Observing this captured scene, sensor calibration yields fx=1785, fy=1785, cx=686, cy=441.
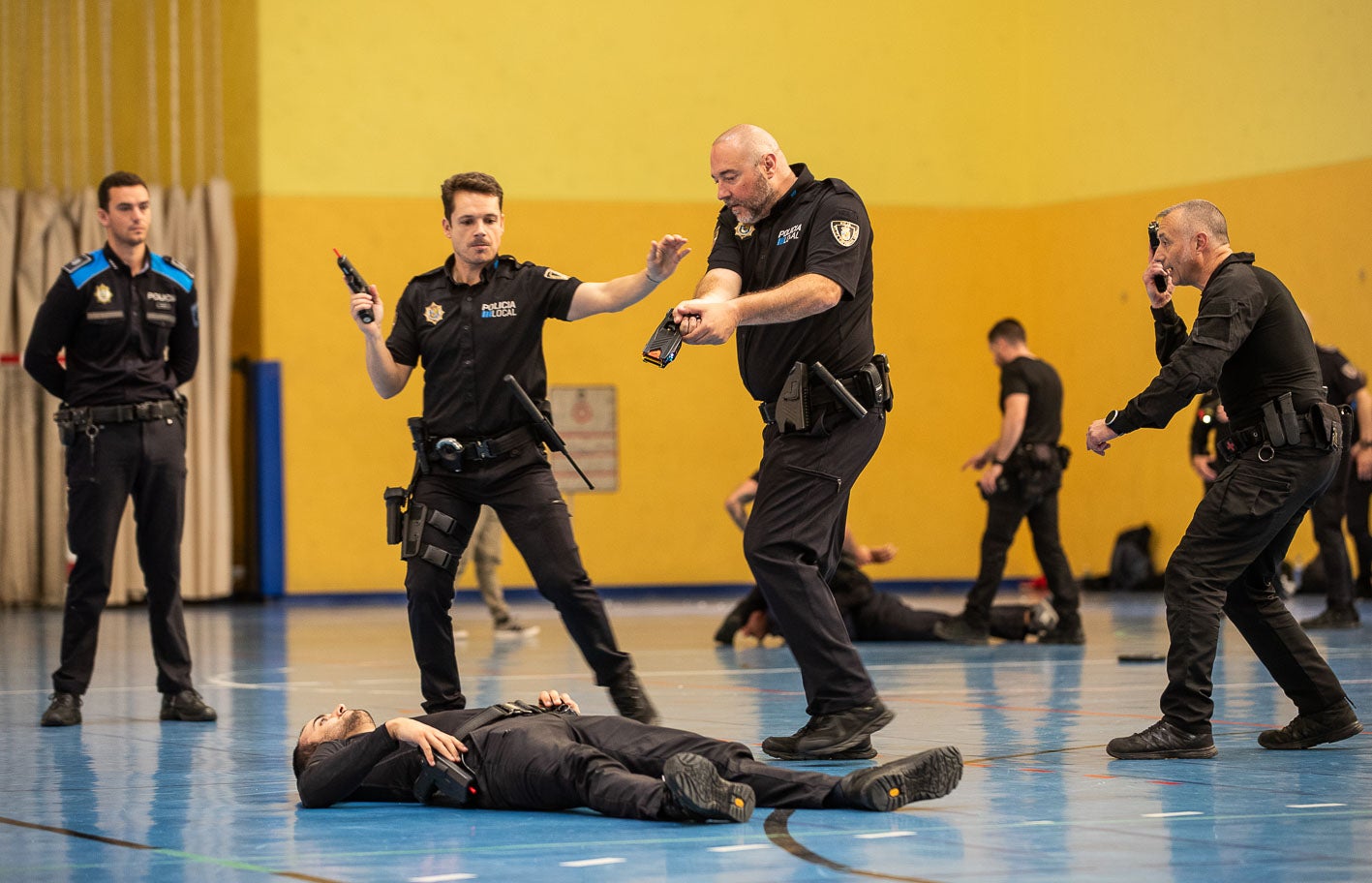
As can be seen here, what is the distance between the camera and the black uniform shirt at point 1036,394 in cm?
1137

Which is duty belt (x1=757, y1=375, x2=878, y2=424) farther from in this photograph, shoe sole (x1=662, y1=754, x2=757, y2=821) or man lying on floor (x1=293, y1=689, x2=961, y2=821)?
shoe sole (x1=662, y1=754, x2=757, y2=821)

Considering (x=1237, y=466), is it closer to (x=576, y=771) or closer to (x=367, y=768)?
(x=576, y=771)

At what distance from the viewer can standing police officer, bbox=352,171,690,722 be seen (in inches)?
244

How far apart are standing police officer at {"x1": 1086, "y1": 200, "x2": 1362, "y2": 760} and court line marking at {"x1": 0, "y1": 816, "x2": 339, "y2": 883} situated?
112 inches

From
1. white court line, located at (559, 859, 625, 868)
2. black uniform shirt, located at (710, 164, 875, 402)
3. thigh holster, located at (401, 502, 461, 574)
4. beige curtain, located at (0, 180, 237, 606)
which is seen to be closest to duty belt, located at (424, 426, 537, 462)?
thigh holster, located at (401, 502, 461, 574)

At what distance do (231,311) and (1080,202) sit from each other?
8.42 meters

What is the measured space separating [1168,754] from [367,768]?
8.38 feet

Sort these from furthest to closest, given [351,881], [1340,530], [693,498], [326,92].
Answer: [693,498]
[326,92]
[1340,530]
[351,881]

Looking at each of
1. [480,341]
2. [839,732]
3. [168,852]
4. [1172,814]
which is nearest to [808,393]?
[839,732]

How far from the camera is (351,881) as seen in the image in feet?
12.7

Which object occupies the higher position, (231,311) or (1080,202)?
(1080,202)

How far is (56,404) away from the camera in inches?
627

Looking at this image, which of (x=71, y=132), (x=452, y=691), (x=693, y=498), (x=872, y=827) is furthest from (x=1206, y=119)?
(x=872, y=827)

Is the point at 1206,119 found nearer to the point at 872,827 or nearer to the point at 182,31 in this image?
the point at 182,31
